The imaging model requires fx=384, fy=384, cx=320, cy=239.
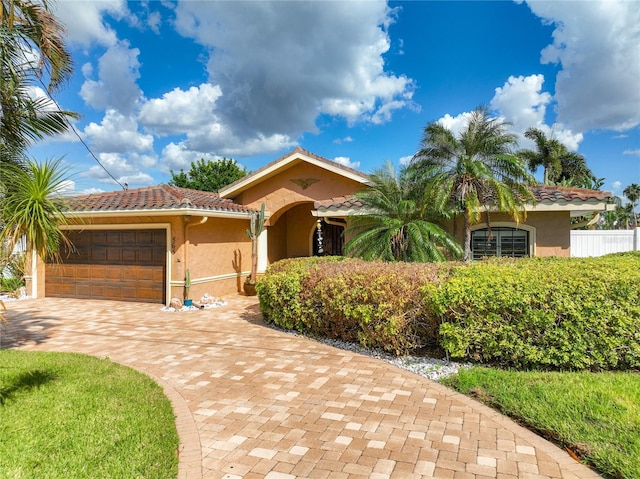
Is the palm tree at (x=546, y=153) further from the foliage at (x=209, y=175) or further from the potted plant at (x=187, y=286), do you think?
the potted plant at (x=187, y=286)

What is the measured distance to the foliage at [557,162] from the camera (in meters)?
36.7

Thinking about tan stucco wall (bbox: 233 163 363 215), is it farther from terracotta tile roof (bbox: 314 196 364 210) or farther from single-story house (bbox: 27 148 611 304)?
terracotta tile roof (bbox: 314 196 364 210)

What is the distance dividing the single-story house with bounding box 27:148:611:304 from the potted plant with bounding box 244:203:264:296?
54 centimetres

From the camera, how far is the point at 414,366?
23.0 feet

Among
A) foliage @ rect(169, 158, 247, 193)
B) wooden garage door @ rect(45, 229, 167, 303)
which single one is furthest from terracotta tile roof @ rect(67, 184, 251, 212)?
foliage @ rect(169, 158, 247, 193)

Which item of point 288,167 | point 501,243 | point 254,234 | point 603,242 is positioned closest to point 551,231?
point 501,243

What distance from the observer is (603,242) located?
56.9ft

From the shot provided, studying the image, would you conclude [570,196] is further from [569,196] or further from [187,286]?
[187,286]

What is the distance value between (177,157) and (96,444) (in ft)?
142

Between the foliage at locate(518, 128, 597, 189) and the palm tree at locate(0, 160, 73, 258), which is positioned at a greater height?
the foliage at locate(518, 128, 597, 189)

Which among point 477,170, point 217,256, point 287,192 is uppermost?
point 287,192

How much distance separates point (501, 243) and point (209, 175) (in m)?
38.6

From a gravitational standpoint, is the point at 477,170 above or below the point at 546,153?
below

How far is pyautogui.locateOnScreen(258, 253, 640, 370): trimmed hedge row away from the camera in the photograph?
623 centimetres
